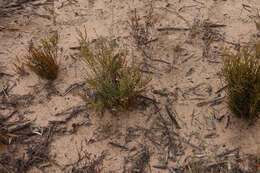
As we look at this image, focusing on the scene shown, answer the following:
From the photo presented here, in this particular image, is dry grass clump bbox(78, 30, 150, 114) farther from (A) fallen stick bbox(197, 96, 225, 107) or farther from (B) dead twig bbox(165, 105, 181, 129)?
(A) fallen stick bbox(197, 96, 225, 107)

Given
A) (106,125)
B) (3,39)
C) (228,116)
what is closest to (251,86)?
(228,116)

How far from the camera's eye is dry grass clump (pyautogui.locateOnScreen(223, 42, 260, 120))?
211 centimetres

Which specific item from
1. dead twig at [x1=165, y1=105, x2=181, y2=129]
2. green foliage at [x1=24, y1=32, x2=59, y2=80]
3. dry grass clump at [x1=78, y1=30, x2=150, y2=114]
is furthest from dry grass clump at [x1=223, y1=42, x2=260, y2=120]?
green foliage at [x1=24, y1=32, x2=59, y2=80]

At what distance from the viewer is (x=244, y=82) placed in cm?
216

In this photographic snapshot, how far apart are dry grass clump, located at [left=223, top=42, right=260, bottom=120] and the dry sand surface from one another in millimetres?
248

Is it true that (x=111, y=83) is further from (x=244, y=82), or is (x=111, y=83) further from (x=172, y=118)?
(x=244, y=82)

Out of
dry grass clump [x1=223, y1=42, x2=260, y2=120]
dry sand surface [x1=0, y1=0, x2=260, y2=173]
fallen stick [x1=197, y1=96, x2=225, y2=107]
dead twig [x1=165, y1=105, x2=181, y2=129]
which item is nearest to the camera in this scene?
dry grass clump [x1=223, y1=42, x2=260, y2=120]

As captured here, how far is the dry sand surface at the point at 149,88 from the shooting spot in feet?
7.87

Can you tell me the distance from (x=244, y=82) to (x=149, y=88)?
1.06m

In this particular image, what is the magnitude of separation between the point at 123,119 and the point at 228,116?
3.68 ft

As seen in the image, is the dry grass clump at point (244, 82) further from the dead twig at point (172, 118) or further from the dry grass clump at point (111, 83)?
the dry grass clump at point (111, 83)

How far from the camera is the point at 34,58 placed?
9.05 feet

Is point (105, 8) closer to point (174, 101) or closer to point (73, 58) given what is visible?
point (73, 58)

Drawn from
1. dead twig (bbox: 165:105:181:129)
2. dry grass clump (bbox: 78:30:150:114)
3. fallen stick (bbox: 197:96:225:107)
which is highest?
dry grass clump (bbox: 78:30:150:114)
